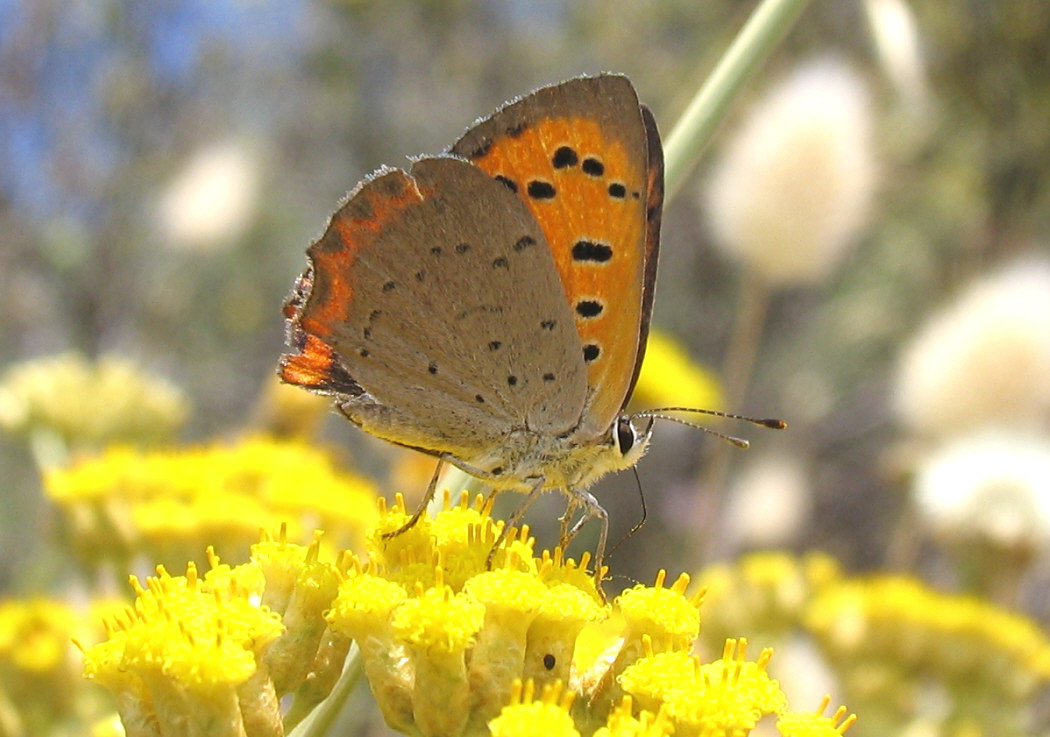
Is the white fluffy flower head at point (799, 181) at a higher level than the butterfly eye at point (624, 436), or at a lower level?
higher

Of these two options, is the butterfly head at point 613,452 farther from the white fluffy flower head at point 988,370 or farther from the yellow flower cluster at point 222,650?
the white fluffy flower head at point 988,370

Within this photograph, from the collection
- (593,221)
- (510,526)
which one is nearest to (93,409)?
(593,221)

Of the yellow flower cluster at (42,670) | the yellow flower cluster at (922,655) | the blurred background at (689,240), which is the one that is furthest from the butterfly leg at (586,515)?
the blurred background at (689,240)

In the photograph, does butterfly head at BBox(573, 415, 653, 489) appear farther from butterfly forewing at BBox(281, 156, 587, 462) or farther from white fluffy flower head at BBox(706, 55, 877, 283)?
white fluffy flower head at BBox(706, 55, 877, 283)

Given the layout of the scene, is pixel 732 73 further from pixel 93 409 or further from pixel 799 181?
pixel 799 181

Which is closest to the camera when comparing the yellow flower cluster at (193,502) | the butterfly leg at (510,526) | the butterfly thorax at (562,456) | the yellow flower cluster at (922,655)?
the butterfly leg at (510,526)

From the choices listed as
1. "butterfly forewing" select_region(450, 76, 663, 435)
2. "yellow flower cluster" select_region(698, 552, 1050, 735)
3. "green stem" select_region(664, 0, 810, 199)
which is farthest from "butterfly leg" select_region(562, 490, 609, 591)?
"yellow flower cluster" select_region(698, 552, 1050, 735)

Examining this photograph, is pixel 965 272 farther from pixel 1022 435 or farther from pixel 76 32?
pixel 76 32
